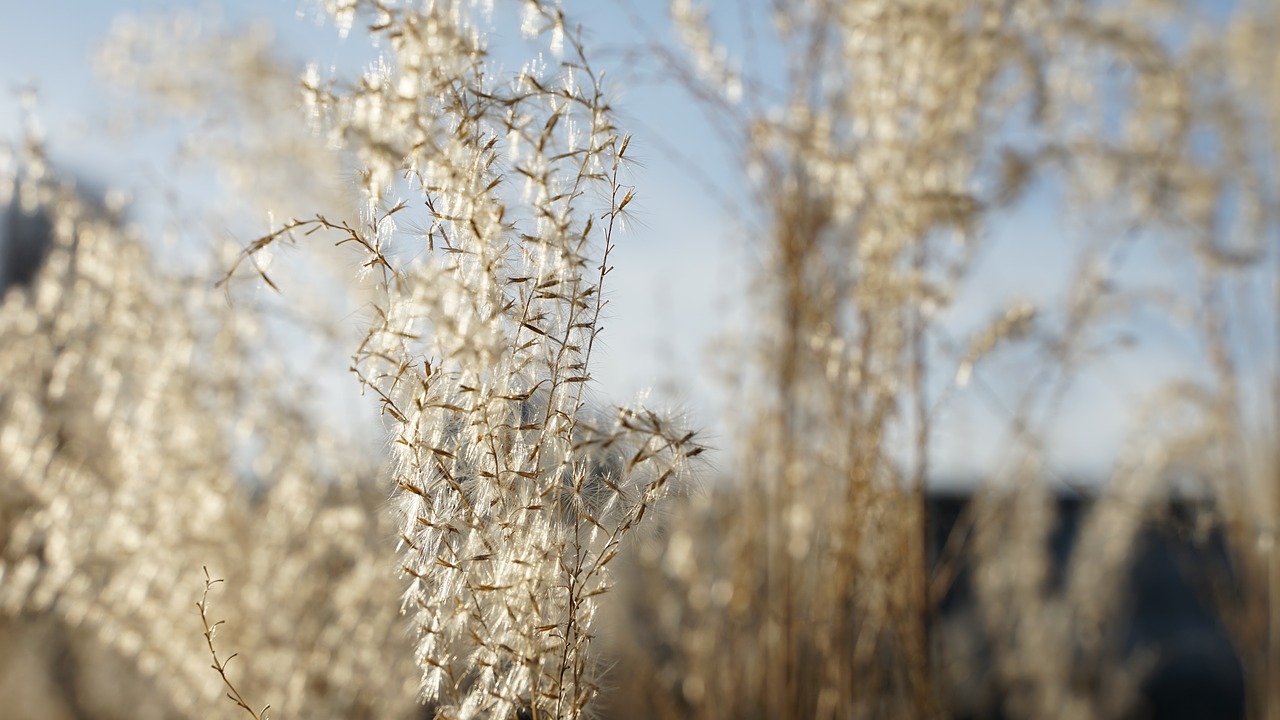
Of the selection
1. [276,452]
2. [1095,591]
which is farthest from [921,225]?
[1095,591]

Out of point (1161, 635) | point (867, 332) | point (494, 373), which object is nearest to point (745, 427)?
point (867, 332)

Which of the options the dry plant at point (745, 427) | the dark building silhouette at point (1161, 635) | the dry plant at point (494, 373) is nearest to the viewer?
the dry plant at point (494, 373)

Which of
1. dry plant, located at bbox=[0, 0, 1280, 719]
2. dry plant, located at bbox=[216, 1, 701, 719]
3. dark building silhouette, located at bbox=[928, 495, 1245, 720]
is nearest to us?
dry plant, located at bbox=[216, 1, 701, 719]

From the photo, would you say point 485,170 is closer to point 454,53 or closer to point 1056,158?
point 454,53

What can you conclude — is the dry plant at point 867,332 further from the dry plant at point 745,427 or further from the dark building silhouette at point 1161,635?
the dark building silhouette at point 1161,635

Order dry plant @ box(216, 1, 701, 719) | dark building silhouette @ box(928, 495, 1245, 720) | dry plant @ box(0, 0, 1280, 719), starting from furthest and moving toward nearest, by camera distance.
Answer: dark building silhouette @ box(928, 495, 1245, 720) < dry plant @ box(0, 0, 1280, 719) < dry plant @ box(216, 1, 701, 719)

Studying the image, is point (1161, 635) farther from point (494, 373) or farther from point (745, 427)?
point (494, 373)

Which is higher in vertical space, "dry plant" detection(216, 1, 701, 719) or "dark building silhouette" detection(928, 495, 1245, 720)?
"dark building silhouette" detection(928, 495, 1245, 720)

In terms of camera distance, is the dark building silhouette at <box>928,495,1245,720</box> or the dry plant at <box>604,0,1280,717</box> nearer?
the dry plant at <box>604,0,1280,717</box>

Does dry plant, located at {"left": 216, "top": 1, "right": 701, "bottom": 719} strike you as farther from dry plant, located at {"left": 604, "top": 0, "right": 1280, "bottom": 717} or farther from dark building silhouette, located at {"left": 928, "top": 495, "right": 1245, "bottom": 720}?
dark building silhouette, located at {"left": 928, "top": 495, "right": 1245, "bottom": 720}

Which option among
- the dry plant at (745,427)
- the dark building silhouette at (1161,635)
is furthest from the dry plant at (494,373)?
the dark building silhouette at (1161,635)

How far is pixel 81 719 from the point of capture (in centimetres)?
347

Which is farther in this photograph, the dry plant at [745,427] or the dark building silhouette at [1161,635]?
the dark building silhouette at [1161,635]

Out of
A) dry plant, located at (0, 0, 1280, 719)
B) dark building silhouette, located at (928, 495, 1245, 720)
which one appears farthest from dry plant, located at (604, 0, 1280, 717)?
dark building silhouette, located at (928, 495, 1245, 720)
